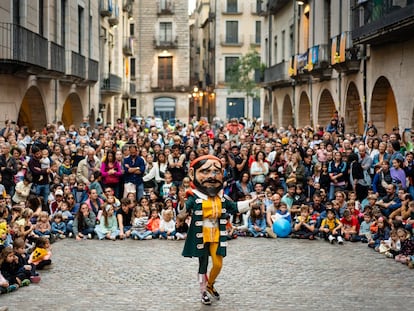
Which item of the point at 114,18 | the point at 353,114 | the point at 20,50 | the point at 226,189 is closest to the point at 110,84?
the point at 114,18

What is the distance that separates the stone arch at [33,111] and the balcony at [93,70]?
235 inches

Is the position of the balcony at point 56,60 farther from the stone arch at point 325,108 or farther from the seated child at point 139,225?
the seated child at point 139,225

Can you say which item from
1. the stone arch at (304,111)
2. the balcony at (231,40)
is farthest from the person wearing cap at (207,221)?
the balcony at (231,40)

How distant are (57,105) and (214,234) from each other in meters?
19.8

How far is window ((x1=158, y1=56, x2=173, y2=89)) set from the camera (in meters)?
67.4

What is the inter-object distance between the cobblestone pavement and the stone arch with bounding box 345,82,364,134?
42.0 feet

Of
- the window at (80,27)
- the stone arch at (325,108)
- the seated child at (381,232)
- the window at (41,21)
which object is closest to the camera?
the seated child at (381,232)

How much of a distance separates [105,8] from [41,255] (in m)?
28.4

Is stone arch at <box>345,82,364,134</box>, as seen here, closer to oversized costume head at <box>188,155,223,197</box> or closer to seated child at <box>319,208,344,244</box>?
seated child at <box>319,208,344,244</box>

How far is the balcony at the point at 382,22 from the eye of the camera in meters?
19.1

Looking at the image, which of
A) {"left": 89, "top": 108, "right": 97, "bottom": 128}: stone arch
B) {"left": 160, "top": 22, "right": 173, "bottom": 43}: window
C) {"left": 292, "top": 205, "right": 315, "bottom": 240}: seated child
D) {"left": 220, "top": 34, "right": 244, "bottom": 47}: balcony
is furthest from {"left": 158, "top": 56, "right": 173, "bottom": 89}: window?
{"left": 292, "top": 205, "right": 315, "bottom": 240}: seated child

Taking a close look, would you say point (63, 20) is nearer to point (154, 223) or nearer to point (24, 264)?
point (154, 223)

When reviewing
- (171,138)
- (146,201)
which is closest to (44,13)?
(171,138)

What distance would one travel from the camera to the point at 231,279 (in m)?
12.6
